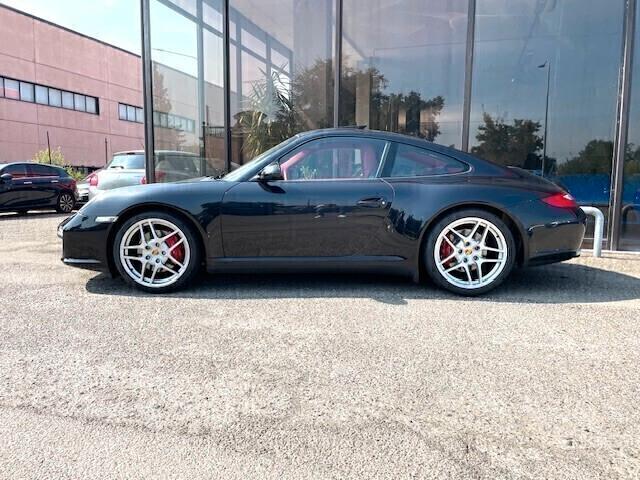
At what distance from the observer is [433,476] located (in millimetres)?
1592

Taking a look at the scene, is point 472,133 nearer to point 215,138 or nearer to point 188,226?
point 215,138

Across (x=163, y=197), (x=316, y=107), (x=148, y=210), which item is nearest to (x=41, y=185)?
(x=316, y=107)

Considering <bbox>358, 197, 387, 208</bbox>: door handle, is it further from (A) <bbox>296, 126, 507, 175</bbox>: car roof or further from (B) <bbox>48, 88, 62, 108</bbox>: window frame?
(B) <bbox>48, 88, 62, 108</bbox>: window frame

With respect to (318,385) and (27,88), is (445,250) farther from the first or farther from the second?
(27,88)

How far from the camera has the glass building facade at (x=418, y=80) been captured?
261 inches

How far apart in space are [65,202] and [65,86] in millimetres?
20782

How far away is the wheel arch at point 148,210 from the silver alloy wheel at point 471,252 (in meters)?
1.90

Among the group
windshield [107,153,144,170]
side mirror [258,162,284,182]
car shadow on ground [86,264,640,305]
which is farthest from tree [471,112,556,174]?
windshield [107,153,144,170]

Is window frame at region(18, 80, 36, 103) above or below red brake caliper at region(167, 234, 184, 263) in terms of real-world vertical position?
above

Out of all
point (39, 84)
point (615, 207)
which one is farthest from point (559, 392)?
point (39, 84)

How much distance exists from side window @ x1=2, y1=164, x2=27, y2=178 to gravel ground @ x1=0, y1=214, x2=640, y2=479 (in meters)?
8.97

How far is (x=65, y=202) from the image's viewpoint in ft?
41.3

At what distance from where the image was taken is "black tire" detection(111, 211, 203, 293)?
385 cm

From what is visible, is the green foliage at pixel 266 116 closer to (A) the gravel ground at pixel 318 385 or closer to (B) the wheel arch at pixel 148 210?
(B) the wheel arch at pixel 148 210
